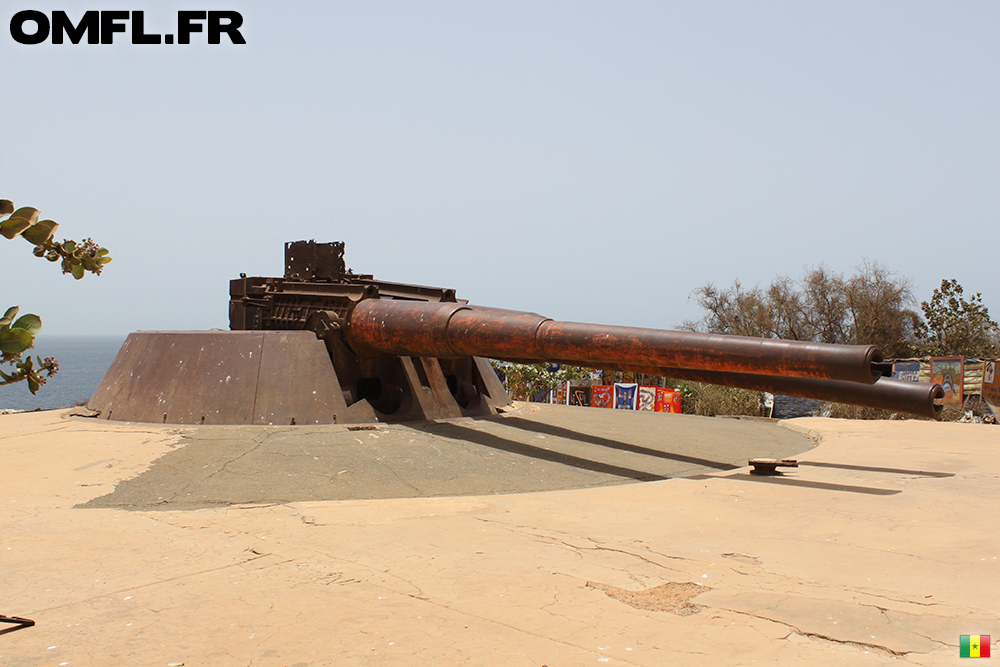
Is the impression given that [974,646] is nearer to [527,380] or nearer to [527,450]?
[527,450]

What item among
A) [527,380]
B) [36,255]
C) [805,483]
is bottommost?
[805,483]

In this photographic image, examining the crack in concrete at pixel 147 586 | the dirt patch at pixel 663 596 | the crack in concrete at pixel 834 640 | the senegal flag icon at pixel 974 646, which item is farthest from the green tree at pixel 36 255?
the senegal flag icon at pixel 974 646

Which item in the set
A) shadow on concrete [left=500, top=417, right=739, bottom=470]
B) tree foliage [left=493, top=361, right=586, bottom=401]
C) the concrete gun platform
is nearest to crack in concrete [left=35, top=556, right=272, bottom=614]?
the concrete gun platform

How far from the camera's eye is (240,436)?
25.0 ft

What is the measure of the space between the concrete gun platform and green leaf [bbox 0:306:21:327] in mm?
1821

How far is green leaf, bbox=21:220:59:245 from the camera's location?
205cm

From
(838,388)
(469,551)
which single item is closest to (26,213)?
(469,551)

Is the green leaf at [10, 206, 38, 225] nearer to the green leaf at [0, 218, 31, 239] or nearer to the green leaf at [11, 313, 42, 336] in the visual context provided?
the green leaf at [0, 218, 31, 239]

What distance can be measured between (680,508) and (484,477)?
1684 millimetres

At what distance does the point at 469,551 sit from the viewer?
15.9ft

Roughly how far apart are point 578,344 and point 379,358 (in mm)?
2917

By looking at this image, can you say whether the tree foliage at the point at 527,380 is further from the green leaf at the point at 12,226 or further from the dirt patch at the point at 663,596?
the green leaf at the point at 12,226

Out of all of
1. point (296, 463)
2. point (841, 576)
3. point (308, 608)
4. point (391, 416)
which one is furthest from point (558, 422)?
point (308, 608)

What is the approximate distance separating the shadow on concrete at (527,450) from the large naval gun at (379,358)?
509 mm
